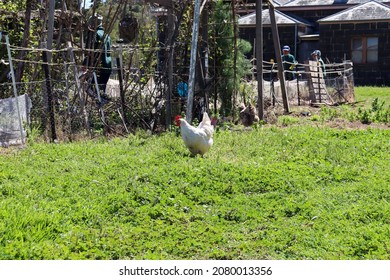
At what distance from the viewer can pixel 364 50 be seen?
3372 centimetres

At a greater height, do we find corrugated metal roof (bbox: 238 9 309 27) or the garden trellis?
corrugated metal roof (bbox: 238 9 309 27)

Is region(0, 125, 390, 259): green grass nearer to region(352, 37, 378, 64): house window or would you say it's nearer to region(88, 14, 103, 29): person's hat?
region(88, 14, 103, 29): person's hat

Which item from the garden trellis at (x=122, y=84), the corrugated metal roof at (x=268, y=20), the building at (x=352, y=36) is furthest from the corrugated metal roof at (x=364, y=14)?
the garden trellis at (x=122, y=84)

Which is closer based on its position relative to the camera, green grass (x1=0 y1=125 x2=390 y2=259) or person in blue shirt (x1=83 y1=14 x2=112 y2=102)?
green grass (x1=0 y1=125 x2=390 y2=259)

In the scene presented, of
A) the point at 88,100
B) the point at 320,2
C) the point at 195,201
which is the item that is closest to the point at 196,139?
the point at 195,201

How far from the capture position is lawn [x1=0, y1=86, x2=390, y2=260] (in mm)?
6664

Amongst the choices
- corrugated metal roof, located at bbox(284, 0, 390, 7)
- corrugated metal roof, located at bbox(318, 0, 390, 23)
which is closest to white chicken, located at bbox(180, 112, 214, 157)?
corrugated metal roof, located at bbox(318, 0, 390, 23)

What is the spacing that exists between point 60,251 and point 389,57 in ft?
95.2

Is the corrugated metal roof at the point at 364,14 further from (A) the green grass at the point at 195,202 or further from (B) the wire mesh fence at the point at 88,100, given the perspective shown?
(A) the green grass at the point at 195,202

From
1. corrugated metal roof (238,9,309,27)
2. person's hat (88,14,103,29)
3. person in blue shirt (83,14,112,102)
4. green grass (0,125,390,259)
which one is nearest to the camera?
green grass (0,125,390,259)

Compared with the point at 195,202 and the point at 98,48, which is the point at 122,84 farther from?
the point at 195,202

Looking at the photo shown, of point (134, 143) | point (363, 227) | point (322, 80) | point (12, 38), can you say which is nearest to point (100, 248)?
point (363, 227)

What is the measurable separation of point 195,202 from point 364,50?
2710cm

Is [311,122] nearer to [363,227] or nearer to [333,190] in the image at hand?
[333,190]
